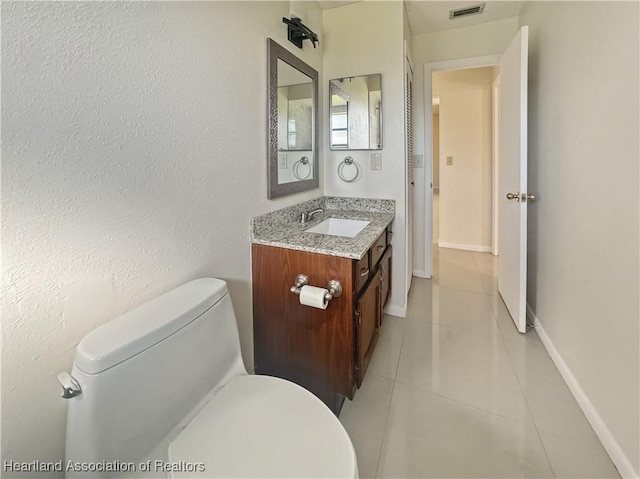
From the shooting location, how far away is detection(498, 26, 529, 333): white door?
6.56 ft

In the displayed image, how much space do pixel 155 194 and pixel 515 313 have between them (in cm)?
234

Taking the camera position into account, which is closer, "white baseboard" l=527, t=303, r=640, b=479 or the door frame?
"white baseboard" l=527, t=303, r=640, b=479

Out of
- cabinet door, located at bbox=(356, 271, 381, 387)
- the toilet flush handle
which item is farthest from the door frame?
the toilet flush handle

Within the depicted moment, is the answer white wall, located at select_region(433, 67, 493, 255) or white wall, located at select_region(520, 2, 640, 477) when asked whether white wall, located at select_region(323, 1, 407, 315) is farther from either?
white wall, located at select_region(433, 67, 493, 255)

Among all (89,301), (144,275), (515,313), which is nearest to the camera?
(89,301)

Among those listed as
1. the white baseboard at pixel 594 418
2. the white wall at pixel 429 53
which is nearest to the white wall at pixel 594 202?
the white baseboard at pixel 594 418

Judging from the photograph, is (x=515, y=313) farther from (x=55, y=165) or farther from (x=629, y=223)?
(x=55, y=165)

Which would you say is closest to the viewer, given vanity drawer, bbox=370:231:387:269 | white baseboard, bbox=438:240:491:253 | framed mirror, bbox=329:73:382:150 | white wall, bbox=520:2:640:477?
white wall, bbox=520:2:640:477

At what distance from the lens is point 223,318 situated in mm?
1094

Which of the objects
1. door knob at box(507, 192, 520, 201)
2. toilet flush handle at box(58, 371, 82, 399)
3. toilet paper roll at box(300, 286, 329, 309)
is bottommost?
toilet flush handle at box(58, 371, 82, 399)

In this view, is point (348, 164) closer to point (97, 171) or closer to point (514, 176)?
point (514, 176)

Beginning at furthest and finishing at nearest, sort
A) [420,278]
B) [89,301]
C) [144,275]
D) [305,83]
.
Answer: [420,278]
[305,83]
[144,275]
[89,301]

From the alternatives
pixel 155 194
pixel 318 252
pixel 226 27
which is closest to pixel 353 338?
pixel 318 252

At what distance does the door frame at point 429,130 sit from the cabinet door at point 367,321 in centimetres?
156
